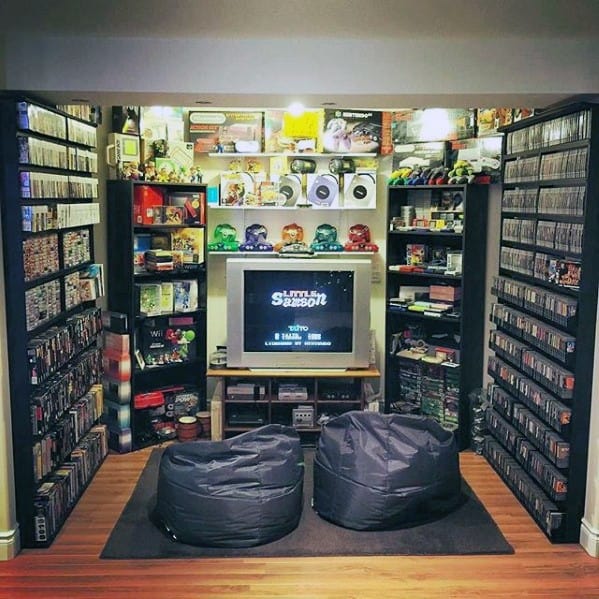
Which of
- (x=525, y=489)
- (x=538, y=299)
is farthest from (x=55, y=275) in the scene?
(x=525, y=489)

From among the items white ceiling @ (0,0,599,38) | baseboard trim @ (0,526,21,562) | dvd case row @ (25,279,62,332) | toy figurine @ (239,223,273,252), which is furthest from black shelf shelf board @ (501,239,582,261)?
baseboard trim @ (0,526,21,562)

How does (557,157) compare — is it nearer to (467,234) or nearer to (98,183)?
(467,234)

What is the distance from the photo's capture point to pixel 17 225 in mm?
3566

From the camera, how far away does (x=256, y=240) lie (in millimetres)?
5617

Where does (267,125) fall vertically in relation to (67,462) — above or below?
above

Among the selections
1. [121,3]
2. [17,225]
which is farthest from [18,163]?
[121,3]

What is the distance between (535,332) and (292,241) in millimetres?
2091

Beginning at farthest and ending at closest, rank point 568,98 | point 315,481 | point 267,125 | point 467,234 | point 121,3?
point 267,125
point 467,234
point 315,481
point 568,98
point 121,3

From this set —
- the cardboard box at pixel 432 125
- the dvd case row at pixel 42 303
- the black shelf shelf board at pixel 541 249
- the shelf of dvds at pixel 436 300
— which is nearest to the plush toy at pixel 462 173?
the shelf of dvds at pixel 436 300

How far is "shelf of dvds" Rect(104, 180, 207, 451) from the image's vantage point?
5055 millimetres

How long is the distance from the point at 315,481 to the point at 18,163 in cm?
227

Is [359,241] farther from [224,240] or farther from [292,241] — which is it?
[224,240]

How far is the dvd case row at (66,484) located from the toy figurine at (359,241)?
2151 millimetres

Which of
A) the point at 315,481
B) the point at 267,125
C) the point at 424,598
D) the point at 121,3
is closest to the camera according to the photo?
the point at 121,3
